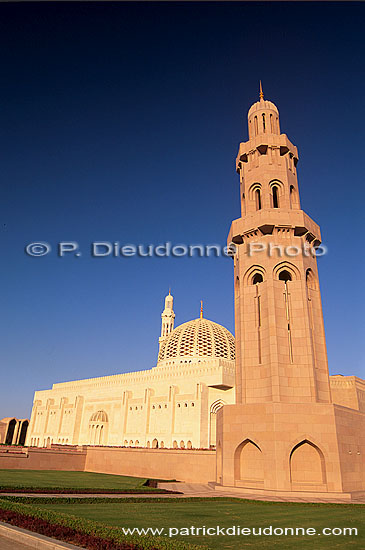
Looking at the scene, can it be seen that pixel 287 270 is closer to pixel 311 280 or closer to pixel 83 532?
pixel 311 280

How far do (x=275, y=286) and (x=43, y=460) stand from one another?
1782 centimetres

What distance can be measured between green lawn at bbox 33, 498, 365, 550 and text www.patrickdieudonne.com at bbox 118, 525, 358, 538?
0.19m

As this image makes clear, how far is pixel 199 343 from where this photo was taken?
158 ft

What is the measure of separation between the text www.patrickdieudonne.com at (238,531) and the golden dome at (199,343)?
3903 cm

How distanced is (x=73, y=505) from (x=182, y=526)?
3.94m

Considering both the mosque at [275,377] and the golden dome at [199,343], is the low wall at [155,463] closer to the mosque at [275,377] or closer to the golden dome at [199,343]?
the mosque at [275,377]

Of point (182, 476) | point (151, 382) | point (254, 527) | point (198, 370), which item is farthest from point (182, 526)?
point (151, 382)

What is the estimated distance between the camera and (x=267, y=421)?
16.2 metres

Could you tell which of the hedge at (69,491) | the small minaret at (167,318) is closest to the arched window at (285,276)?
the hedge at (69,491)

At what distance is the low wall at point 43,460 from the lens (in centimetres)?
2319

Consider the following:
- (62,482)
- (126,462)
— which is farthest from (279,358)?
(126,462)

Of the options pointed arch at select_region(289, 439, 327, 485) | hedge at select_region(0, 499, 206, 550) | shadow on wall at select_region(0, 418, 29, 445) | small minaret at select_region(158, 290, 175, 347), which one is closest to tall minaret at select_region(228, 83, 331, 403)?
pointed arch at select_region(289, 439, 327, 485)

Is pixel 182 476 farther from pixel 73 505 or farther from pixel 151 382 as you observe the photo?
pixel 151 382

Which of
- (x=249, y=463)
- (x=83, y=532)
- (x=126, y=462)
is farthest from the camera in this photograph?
(x=126, y=462)
